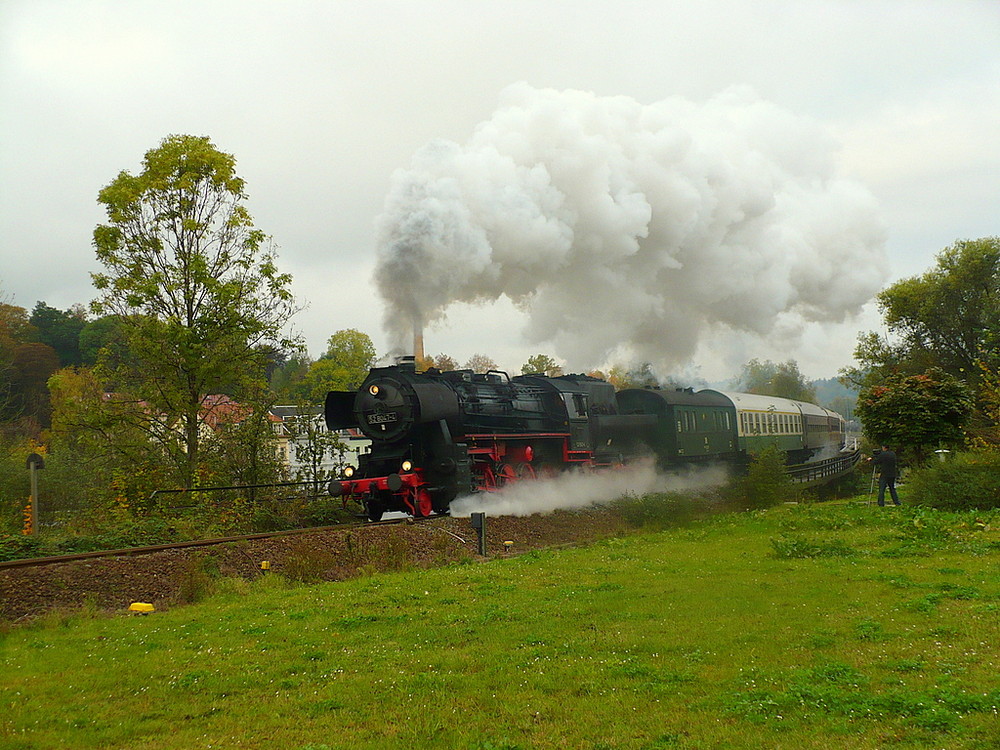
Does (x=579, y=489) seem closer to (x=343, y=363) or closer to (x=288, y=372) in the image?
(x=343, y=363)

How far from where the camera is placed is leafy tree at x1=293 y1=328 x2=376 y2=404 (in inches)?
2081

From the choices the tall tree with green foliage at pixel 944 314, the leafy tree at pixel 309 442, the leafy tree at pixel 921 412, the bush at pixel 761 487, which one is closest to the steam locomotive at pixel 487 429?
the leafy tree at pixel 309 442

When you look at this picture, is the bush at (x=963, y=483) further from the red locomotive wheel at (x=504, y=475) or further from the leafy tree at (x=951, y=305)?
the leafy tree at (x=951, y=305)

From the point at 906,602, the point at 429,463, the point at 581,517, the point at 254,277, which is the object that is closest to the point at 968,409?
the point at 581,517

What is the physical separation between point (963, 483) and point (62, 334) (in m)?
69.1

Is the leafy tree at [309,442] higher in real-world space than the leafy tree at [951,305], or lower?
lower

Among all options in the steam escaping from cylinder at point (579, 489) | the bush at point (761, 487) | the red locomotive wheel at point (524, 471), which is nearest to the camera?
the steam escaping from cylinder at point (579, 489)

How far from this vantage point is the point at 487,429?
20.2 meters

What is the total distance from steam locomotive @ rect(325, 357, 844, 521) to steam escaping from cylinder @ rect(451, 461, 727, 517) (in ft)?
1.07

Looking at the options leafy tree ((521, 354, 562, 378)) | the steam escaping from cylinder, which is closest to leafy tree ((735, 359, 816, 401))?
leafy tree ((521, 354, 562, 378))


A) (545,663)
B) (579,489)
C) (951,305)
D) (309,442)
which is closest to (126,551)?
(309,442)

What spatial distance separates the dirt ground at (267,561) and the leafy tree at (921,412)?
11.1 metres

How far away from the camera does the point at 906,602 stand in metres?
8.98

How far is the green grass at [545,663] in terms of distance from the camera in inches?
217
